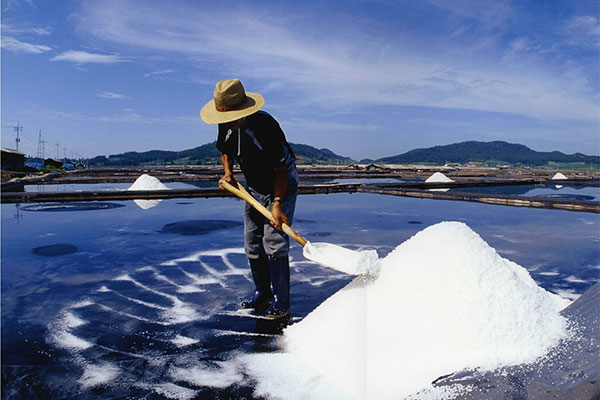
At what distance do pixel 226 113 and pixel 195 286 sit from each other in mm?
972

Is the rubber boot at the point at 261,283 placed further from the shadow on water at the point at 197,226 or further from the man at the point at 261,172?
the shadow on water at the point at 197,226

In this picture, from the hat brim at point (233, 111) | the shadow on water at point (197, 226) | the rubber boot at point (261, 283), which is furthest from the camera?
the shadow on water at point (197, 226)

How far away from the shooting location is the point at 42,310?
5.77 feet

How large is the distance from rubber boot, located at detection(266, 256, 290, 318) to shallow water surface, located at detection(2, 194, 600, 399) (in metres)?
0.07

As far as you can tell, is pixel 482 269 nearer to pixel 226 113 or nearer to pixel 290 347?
pixel 290 347

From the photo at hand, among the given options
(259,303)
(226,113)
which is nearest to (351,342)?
(259,303)

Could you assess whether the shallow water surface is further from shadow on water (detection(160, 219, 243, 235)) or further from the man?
the man

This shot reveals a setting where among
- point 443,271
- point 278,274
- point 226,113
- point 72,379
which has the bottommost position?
point 72,379

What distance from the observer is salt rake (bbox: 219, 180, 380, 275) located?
4.82 feet

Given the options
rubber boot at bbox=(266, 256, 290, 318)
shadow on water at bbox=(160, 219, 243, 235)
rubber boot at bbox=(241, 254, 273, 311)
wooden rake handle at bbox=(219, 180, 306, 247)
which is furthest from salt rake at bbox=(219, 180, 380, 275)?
shadow on water at bbox=(160, 219, 243, 235)

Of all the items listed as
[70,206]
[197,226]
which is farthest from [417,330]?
[70,206]

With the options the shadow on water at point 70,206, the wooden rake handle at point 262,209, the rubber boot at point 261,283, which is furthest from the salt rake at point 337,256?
the shadow on water at point 70,206

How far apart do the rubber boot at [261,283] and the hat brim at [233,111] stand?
66cm

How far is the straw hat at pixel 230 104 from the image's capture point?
158 cm
